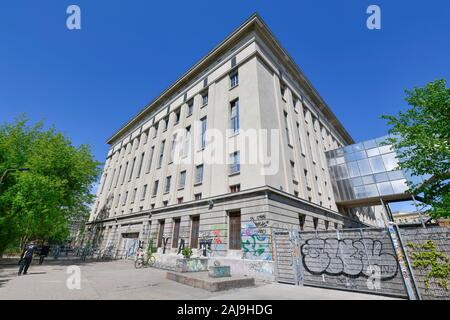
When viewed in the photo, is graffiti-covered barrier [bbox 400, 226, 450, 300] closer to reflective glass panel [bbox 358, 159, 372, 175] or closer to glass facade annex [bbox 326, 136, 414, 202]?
glass facade annex [bbox 326, 136, 414, 202]

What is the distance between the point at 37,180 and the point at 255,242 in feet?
56.7

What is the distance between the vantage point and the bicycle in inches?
653

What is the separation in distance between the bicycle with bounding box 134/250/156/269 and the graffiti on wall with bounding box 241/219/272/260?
9214mm

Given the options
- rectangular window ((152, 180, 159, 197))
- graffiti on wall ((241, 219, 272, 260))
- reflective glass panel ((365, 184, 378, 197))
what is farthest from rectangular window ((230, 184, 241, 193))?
reflective glass panel ((365, 184, 378, 197))

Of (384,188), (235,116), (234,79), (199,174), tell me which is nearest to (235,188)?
(199,174)

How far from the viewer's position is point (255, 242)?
12633 mm

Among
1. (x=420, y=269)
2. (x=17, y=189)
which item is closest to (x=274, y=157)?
(x=420, y=269)

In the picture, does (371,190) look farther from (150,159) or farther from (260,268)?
(150,159)

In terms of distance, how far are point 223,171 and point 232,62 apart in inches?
468

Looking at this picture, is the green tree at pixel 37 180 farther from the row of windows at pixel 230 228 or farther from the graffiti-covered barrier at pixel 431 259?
the graffiti-covered barrier at pixel 431 259

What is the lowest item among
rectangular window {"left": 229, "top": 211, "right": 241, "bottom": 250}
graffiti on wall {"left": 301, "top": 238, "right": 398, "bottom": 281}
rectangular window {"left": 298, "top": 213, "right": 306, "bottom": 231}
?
graffiti on wall {"left": 301, "top": 238, "right": 398, "bottom": 281}

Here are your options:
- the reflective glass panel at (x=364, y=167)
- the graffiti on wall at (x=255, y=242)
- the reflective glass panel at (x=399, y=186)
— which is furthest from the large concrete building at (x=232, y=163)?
the reflective glass panel at (x=399, y=186)

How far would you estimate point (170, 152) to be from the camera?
24266 millimetres
